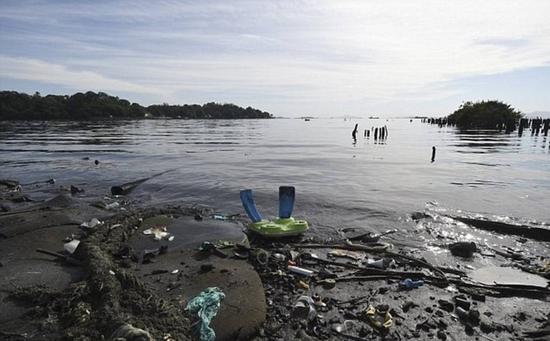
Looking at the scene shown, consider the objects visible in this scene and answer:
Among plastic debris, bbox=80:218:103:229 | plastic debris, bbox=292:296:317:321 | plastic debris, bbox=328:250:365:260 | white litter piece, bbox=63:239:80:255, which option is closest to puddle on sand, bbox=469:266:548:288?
plastic debris, bbox=328:250:365:260

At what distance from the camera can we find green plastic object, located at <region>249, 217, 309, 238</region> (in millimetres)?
9164

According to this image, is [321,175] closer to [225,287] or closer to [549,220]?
[549,220]

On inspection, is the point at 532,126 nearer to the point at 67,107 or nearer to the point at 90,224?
the point at 90,224

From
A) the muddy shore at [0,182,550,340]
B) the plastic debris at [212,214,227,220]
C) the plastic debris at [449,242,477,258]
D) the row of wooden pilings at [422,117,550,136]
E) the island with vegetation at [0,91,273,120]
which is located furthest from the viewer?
the island with vegetation at [0,91,273,120]

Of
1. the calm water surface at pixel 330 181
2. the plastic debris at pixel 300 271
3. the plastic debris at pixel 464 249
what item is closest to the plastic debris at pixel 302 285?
the plastic debris at pixel 300 271

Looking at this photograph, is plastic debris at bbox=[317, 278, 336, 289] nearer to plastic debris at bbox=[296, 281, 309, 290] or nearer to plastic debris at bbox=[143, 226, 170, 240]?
plastic debris at bbox=[296, 281, 309, 290]

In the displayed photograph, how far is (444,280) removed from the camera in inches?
270

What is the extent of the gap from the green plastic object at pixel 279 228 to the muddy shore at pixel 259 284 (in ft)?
0.74

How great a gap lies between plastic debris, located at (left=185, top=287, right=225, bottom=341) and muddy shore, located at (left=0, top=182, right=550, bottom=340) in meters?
0.12

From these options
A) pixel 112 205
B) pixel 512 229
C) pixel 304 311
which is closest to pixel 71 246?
pixel 304 311

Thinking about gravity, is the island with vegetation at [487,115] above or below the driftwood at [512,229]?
above

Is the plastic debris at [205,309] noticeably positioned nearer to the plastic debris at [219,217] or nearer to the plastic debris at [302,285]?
the plastic debris at [302,285]

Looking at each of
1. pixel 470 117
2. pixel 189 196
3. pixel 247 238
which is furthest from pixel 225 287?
pixel 470 117

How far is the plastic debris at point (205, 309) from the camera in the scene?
182 inches
